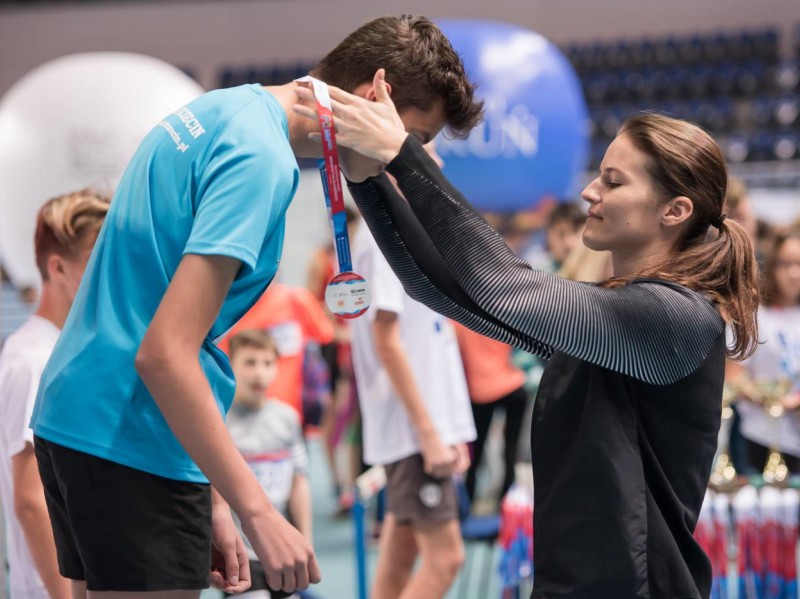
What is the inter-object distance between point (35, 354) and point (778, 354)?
9.80 feet

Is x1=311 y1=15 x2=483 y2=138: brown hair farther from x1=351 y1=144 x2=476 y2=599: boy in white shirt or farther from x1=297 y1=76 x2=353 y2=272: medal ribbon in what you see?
x1=351 y1=144 x2=476 y2=599: boy in white shirt

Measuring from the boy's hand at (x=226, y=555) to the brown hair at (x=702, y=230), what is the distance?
0.75 m

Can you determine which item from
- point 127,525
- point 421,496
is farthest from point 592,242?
point 421,496

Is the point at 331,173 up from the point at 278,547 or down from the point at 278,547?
up

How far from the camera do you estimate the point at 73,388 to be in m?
1.40

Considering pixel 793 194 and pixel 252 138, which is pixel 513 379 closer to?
pixel 252 138

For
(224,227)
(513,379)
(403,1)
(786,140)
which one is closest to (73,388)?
(224,227)

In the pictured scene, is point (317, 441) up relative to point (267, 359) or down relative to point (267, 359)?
down

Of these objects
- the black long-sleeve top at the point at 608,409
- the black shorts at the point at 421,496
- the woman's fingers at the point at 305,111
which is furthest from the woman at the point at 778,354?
the woman's fingers at the point at 305,111

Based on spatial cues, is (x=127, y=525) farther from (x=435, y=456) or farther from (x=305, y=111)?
(x=435, y=456)

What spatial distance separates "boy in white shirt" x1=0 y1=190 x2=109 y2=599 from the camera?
2045mm

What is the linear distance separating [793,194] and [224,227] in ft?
26.1

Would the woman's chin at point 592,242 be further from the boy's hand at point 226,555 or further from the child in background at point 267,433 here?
the child in background at point 267,433

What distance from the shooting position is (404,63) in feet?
5.22
